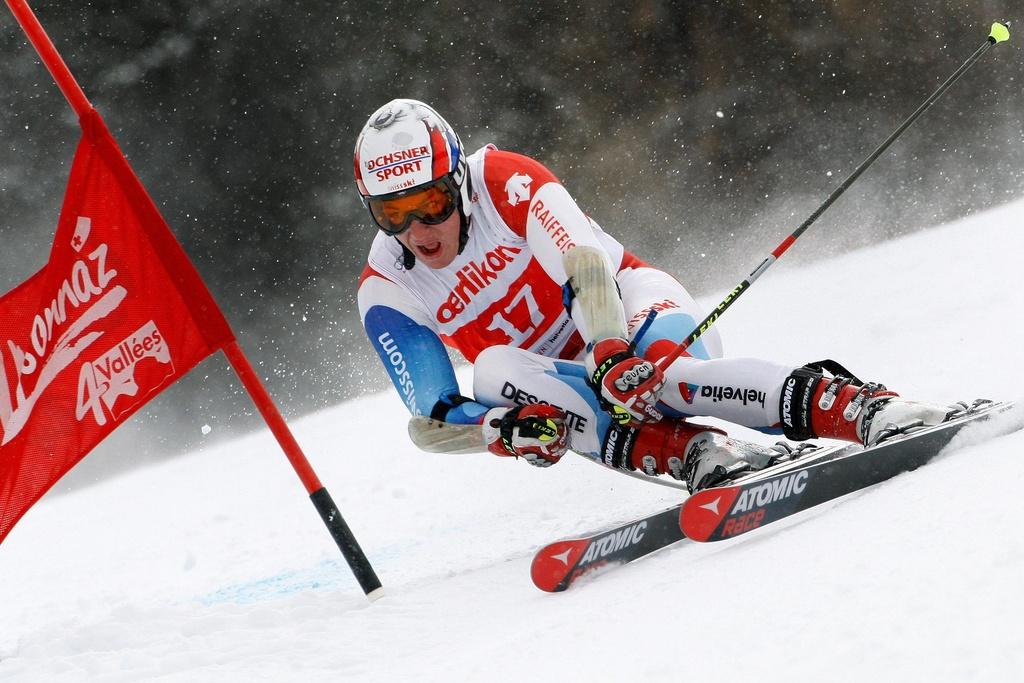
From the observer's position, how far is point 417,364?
398 cm

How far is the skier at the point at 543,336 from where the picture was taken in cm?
332

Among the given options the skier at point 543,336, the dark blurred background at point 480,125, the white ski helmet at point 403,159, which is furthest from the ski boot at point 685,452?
the dark blurred background at point 480,125

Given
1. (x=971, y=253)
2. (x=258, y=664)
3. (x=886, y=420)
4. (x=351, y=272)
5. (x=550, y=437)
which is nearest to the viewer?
(x=258, y=664)

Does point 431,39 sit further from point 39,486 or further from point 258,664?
point 258,664

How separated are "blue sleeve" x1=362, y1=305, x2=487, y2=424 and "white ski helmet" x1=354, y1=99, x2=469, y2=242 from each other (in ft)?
1.32

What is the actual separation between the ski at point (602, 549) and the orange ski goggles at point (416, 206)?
1364 mm

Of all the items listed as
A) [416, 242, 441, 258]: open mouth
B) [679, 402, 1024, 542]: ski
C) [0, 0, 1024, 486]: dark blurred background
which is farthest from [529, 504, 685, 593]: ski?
[0, 0, 1024, 486]: dark blurred background

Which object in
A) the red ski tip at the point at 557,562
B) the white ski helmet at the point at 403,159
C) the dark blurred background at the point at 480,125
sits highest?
the dark blurred background at the point at 480,125

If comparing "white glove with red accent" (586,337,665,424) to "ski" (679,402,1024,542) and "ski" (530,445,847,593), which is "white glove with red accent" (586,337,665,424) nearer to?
"ski" (530,445,847,593)

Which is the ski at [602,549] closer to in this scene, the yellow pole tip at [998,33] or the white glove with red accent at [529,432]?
the white glove with red accent at [529,432]

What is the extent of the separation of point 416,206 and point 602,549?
56.5 inches

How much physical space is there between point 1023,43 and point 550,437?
40.5ft

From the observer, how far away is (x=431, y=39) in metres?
12.0

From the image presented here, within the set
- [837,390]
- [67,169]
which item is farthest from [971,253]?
[67,169]
